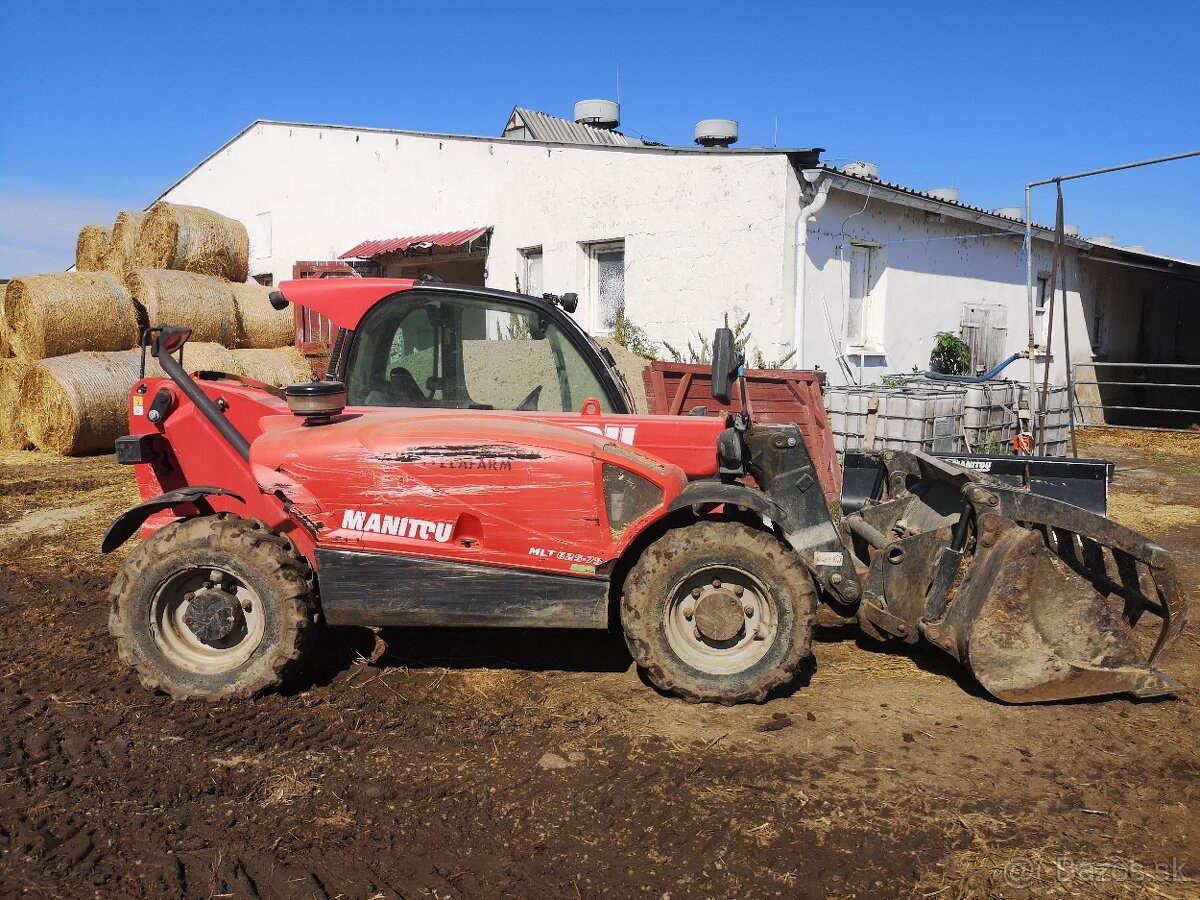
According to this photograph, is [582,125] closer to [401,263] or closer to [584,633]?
[401,263]

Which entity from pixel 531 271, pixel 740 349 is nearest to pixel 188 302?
pixel 531 271

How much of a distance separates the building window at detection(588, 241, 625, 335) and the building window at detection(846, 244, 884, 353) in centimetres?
309

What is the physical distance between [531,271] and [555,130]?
Answer: 16.2ft

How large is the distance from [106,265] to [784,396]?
12.5m

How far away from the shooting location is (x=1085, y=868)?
288 centimetres

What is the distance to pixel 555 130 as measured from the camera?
1688 cm

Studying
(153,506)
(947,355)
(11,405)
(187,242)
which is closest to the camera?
(153,506)

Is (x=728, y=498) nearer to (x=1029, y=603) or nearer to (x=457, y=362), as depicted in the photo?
(x=1029, y=603)

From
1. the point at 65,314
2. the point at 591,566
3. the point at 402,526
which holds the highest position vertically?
the point at 65,314

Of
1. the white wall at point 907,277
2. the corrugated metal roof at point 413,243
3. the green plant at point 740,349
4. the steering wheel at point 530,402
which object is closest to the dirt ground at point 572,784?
the steering wheel at point 530,402

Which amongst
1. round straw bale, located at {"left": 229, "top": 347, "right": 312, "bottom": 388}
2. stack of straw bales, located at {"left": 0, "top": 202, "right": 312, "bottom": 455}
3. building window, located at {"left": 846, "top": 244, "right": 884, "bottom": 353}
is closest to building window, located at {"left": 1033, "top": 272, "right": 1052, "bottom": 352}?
building window, located at {"left": 846, "top": 244, "right": 884, "bottom": 353}

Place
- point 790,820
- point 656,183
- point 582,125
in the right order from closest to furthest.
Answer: point 790,820
point 656,183
point 582,125

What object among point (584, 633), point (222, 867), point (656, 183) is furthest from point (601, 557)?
point (656, 183)

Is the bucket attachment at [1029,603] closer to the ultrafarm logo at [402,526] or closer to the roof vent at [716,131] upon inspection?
the ultrafarm logo at [402,526]
